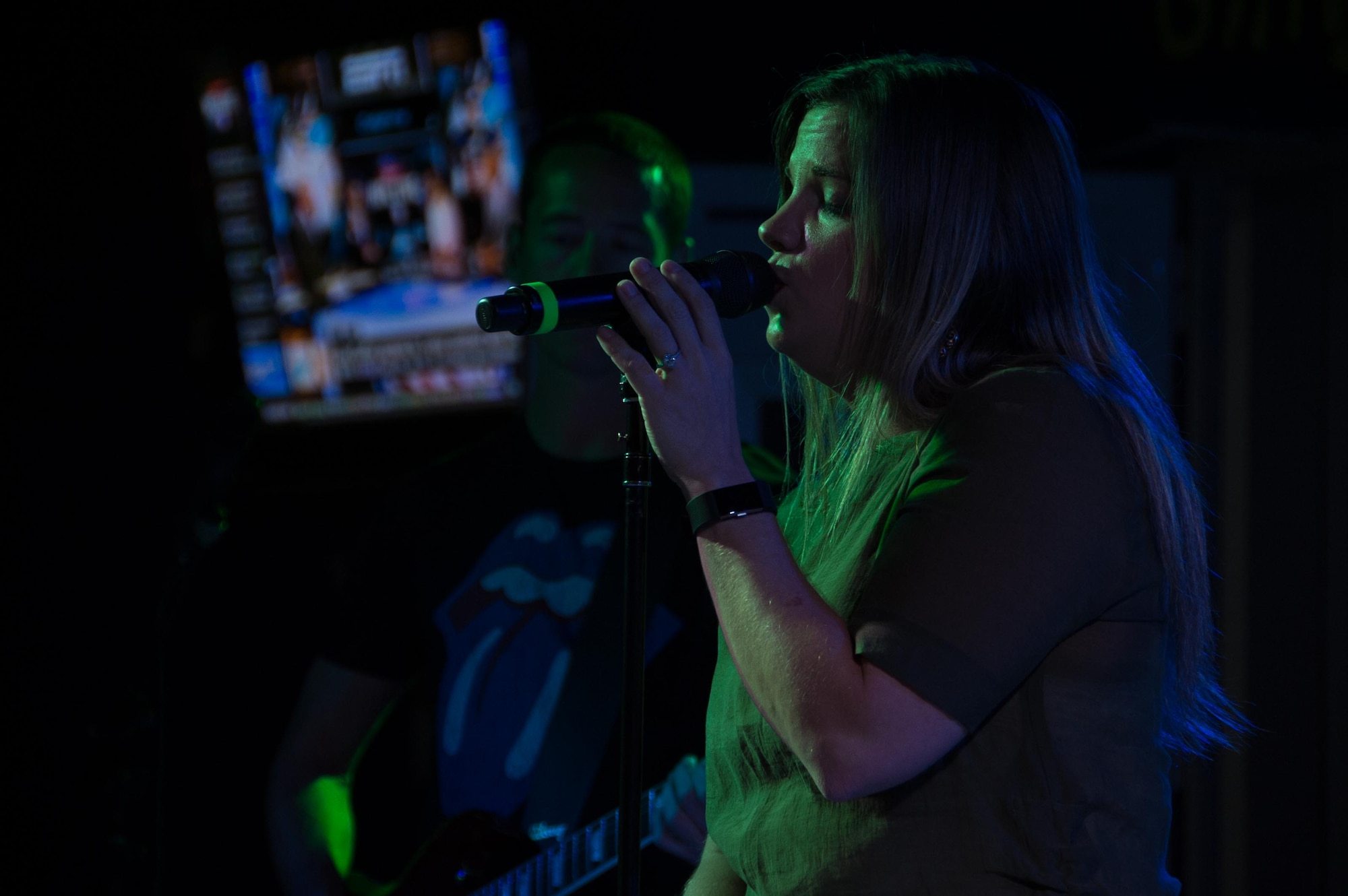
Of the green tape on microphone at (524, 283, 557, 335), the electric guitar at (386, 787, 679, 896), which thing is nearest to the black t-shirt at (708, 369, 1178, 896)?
the green tape on microphone at (524, 283, 557, 335)

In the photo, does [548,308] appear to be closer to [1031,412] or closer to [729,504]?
[729,504]

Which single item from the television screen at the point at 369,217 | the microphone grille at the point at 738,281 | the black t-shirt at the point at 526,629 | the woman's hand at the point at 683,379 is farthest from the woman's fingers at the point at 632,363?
the television screen at the point at 369,217

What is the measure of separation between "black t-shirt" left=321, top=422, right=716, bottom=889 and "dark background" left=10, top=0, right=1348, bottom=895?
594mm

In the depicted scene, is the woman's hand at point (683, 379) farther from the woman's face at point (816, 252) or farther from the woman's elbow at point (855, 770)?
the woman's elbow at point (855, 770)

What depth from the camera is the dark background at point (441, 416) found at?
2.89m

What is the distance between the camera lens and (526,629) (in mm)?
2125

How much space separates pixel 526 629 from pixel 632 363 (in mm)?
1084

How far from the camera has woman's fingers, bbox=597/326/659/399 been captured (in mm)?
1139

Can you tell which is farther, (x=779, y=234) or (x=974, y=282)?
(x=779, y=234)

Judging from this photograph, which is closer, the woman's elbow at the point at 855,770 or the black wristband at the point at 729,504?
the woman's elbow at the point at 855,770

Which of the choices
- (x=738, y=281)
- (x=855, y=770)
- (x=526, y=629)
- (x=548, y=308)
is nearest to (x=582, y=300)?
(x=548, y=308)

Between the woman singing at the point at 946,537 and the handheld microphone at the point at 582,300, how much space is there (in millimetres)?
43

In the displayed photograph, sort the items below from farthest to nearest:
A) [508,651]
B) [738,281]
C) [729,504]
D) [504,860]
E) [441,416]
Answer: [441,416]
[508,651]
[504,860]
[738,281]
[729,504]

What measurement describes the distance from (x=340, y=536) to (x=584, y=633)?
192cm
